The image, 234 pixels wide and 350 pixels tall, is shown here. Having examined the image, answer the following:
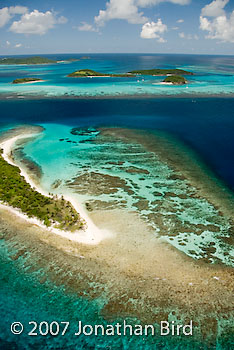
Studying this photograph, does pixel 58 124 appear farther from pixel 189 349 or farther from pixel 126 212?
pixel 189 349

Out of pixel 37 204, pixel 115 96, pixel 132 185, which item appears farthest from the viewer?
pixel 115 96

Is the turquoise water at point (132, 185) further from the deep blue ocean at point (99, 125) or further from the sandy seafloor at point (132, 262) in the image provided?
the deep blue ocean at point (99, 125)

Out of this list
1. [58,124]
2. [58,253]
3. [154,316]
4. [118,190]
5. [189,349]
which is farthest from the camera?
[58,124]

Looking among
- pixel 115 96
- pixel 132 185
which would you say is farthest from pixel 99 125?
pixel 115 96

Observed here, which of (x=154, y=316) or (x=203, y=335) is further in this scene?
(x=154, y=316)

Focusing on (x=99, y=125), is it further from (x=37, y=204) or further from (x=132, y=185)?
(x=37, y=204)

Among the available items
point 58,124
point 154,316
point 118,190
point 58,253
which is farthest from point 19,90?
point 154,316

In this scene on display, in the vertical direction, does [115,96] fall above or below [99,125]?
above

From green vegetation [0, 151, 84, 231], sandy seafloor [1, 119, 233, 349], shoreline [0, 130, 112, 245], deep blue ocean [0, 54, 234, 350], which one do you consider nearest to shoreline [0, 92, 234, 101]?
deep blue ocean [0, 54, 234, 350]
